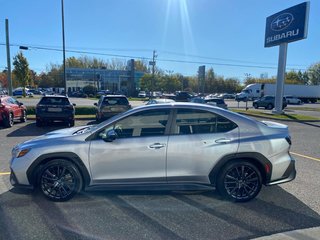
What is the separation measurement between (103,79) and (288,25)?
212ft

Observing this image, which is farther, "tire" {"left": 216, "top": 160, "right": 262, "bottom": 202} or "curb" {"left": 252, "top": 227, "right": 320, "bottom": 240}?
"tire" {"left": 216, "top": 160, "right": 262, "bottom": 202}

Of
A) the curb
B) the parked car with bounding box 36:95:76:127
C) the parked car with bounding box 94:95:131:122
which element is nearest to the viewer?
the curb

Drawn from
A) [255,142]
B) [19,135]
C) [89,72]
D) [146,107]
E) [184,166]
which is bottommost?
[19,135]

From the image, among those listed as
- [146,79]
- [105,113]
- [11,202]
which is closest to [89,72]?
[146,79]

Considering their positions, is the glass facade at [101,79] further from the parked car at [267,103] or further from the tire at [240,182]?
the tire at [240,182]

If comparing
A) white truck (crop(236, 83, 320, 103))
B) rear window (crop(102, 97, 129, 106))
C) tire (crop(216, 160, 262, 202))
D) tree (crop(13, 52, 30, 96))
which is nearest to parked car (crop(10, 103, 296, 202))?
tire (crop(216, 160, 262, 202))

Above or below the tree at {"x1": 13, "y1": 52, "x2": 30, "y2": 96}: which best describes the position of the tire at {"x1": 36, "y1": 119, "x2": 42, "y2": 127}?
below

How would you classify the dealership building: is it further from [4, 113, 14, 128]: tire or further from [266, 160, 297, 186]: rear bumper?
[266, 160, 297, 186]: rear bumper

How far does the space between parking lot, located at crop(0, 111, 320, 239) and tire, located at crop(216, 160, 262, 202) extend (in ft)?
0.43

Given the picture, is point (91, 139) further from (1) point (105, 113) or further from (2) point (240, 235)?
(1) point (105, 113)

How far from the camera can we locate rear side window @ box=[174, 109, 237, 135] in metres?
4.00

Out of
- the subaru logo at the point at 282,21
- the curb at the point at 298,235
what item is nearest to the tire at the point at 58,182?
the curb at the point at 298,235

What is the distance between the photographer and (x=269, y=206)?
3.93 meters

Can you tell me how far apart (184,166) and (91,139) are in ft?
4.85
